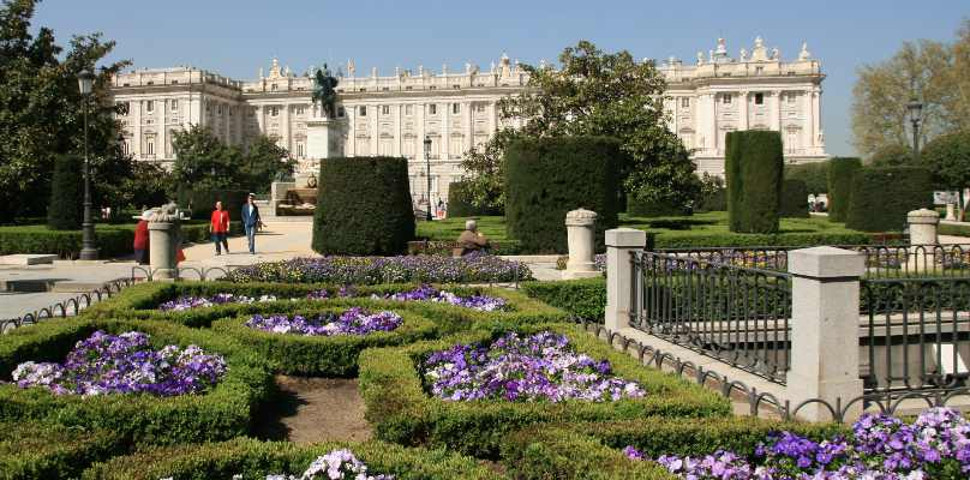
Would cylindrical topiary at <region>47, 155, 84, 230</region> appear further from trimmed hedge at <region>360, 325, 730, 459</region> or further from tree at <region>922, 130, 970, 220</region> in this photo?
tree at <region>922, 130, 970, 220</region>

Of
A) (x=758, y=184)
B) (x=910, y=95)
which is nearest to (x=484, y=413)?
(x=758, y=184)

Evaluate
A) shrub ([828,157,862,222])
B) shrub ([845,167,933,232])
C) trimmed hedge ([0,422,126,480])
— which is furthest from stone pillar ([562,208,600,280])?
shrub ([828,157,862,222])

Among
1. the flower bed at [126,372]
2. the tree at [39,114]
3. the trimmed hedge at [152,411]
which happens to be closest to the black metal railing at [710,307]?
the trimmed hedge at [152,411]

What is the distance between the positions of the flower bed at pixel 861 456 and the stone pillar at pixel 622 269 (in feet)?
16.4

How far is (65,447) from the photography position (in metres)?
4.91

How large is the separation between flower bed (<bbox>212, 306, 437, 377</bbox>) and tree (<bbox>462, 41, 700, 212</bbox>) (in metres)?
19.5

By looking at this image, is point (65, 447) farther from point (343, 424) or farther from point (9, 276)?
point (9, 276)

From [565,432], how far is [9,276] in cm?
1593

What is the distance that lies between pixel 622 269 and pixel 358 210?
9815 mm

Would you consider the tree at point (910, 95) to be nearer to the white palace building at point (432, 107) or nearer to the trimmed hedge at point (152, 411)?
the white palace building at point (432, 107)

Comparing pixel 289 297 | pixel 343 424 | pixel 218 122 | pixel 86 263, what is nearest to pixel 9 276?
pixel 86 263

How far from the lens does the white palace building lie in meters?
93.9

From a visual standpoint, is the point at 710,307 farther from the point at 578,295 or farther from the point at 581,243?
the point at 581,243

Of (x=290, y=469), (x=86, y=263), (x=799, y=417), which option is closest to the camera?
(x=290, y=469)
